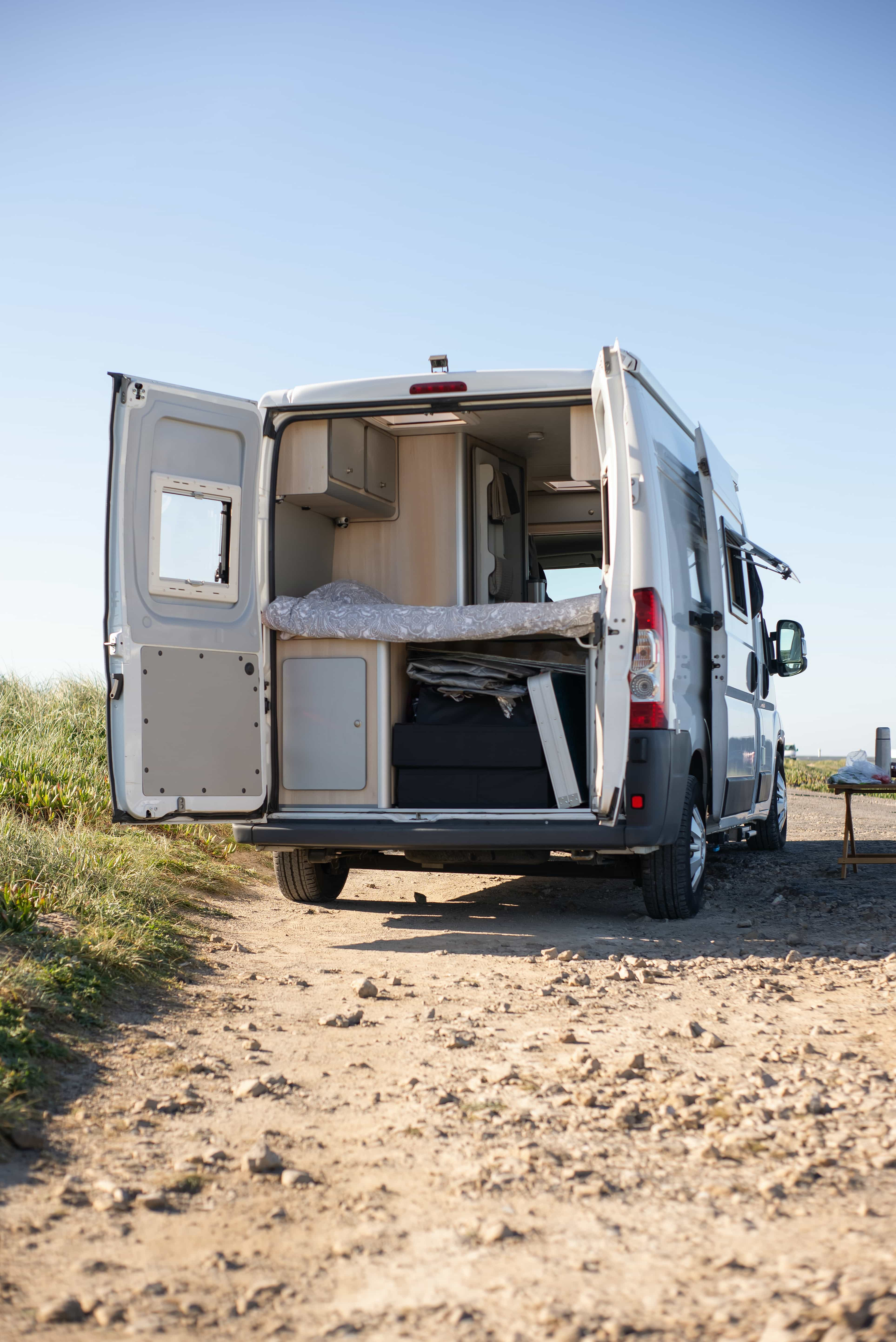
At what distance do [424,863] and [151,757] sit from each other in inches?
62.8

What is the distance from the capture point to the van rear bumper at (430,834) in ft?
19.3

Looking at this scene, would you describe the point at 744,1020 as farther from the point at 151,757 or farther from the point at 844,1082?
the point at 151,757

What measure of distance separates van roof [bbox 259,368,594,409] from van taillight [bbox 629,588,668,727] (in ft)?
3.75

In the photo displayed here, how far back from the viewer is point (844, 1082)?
11.5ft

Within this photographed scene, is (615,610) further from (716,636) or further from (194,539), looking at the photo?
(194,539)

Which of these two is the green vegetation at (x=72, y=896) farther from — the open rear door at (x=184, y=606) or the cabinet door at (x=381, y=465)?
the cabinet door at (x=381, y=465)

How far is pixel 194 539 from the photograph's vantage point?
627cm

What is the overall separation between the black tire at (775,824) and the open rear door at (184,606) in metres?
5.30

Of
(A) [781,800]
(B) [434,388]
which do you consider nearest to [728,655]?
(B) [434,388]

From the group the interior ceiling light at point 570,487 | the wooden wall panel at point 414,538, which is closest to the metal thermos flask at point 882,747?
the interior ceiling light at point 570,487

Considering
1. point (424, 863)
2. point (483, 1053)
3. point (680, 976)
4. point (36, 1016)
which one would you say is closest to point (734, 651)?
point (424, 863)

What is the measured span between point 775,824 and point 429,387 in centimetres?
576

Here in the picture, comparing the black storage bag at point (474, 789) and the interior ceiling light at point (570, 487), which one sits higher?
the interior ceiling light at point (570, 487)

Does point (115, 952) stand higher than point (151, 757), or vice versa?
point (151, 757)
